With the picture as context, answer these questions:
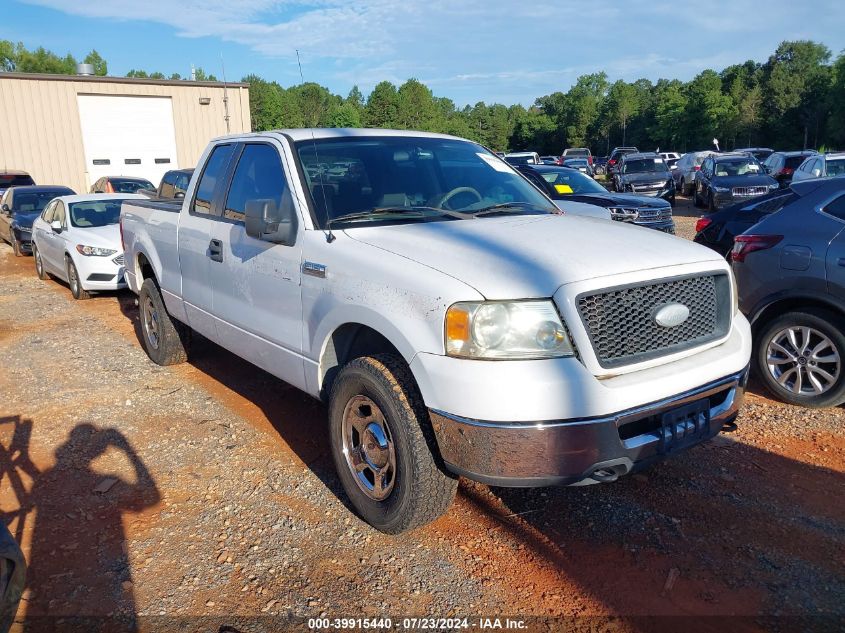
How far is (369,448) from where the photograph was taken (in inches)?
140

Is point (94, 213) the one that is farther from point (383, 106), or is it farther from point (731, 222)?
point (383, 106)

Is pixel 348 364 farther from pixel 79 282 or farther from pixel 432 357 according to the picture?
pixel 79 282

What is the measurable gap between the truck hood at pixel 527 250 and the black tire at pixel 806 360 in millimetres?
1886

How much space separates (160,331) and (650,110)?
92470 mm

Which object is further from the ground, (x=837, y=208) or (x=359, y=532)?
(x=837, y=208)

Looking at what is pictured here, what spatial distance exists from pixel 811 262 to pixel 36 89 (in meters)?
27.8

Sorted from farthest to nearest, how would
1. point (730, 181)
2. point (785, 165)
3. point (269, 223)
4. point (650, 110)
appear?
point (650, 110) < point (785, 165) < point (730, 181) < point (269, 223)

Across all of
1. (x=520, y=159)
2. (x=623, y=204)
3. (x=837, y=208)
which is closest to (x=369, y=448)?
(x=837, y=208)

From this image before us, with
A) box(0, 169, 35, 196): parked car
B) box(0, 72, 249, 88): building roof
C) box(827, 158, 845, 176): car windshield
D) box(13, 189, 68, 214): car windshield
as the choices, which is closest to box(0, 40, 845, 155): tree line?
box(0, 72, 249, 88): building roof

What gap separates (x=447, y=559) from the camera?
337 centimetres

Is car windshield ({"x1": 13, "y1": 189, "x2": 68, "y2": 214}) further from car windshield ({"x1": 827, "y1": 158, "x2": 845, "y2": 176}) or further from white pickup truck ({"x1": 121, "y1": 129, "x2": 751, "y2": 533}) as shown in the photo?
Result: car windshield ({"x1": 827, "y1": 158, "x2": 845, "y2": 176})

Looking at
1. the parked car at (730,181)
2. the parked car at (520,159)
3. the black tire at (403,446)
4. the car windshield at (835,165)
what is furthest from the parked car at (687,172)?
the black tire at (403,446)

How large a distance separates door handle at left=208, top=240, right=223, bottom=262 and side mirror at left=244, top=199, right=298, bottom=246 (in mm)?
867

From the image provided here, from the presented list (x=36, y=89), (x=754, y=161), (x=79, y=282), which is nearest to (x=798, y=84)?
(x=754, y=161)
